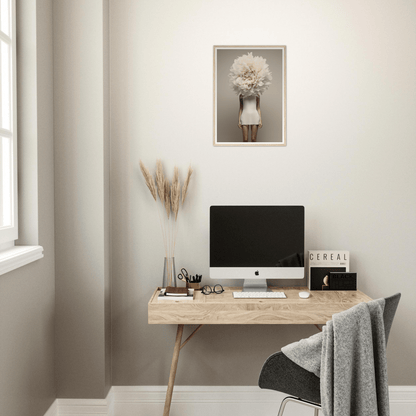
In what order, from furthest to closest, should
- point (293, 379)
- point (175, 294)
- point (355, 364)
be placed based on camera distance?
point (175, 294) → point (293, 379) → point (355, 364)

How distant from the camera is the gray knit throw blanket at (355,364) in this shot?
1.44 meters

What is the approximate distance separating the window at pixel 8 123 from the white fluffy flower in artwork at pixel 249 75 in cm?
119

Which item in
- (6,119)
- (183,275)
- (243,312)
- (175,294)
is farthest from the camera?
(183,275)

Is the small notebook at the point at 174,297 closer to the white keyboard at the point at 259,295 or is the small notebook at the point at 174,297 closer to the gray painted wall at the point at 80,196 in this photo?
the white keyboard at the point at 259,295

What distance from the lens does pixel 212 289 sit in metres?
2.34

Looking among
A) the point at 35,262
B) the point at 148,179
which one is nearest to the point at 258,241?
the point at 148,179

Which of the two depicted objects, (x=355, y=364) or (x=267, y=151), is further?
(x=267, y=151)

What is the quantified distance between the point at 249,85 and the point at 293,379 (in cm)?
162

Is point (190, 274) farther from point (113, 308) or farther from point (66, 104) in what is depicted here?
point (66, 104)

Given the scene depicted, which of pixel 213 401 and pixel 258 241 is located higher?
pixel 258 241

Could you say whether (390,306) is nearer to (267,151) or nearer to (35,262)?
(267,151)

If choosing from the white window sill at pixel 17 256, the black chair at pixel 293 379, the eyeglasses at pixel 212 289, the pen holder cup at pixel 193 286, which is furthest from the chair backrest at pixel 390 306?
the white window sill at pixel 17 256

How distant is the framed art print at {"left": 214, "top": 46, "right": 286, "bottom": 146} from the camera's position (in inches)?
94.3

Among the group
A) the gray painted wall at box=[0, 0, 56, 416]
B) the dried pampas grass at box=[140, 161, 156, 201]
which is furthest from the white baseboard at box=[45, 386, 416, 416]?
the dried pampas grass at box=[140, 161, 156, 201]
